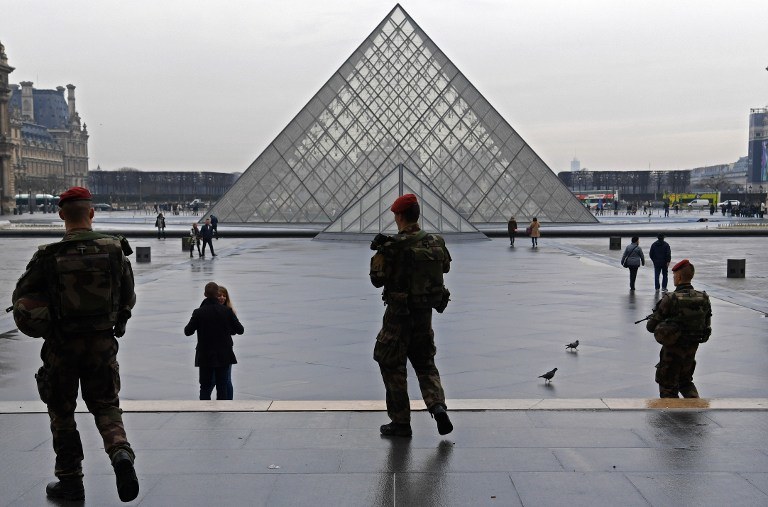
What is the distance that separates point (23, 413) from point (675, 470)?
4654 mm

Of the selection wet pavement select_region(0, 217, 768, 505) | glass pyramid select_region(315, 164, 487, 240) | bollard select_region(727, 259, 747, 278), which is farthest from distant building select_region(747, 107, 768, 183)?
wet pavement select_region(0, 217, 768, 505)

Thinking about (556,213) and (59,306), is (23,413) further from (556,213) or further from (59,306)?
(556,213)

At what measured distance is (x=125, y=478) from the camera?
181 inches

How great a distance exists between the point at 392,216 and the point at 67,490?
33586 millimetres

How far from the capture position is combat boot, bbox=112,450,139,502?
15.0 feet

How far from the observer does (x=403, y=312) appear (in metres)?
5.95

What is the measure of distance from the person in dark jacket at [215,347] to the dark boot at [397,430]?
2.22 m

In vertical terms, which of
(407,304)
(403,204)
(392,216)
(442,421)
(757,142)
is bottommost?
(442,421)

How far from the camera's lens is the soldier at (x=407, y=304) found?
5879 millimetres

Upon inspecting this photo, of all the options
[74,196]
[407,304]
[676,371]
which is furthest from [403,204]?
[676,371]

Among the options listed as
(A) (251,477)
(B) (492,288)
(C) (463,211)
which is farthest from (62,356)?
(C) (463,211)

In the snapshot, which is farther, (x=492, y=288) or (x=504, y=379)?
(x=492, y=288)

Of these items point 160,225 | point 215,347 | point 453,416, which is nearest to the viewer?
point 453,416

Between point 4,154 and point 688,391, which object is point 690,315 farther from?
point 4,154
